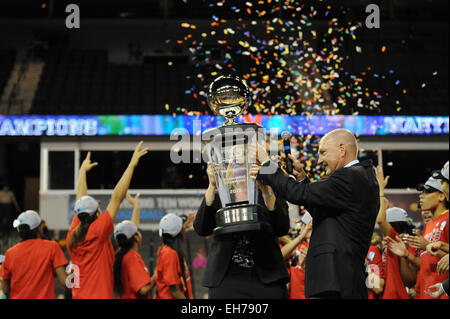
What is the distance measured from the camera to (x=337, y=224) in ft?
11.4

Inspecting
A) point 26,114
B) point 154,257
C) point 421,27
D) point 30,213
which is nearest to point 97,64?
point 26,114

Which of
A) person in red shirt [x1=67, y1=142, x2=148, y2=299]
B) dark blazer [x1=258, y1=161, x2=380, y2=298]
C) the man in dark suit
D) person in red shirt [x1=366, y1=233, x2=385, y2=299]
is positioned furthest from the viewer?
person in red shirt [x1=366, y1=233, x2=385, y2=299]

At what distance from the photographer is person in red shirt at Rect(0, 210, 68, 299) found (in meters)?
5.87

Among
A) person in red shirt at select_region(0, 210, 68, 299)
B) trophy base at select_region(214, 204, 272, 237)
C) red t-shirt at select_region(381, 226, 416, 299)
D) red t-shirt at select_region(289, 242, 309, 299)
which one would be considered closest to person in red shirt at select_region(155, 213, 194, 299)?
person in red shirt at select_region(0, 210, 68, 299)

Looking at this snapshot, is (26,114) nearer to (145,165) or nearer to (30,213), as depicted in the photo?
(145,165)

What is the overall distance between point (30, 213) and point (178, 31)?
16017 mm

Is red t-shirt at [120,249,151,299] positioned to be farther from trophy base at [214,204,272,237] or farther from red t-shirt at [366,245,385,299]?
trophy base at [214,204,272,237]

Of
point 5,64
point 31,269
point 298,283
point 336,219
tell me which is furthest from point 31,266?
point 5,64

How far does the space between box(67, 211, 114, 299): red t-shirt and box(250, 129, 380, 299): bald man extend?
2.42 m

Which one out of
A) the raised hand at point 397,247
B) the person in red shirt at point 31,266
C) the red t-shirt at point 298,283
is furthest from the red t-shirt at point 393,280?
the person in red shirt at point 31,266

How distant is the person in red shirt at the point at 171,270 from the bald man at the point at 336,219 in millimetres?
2610

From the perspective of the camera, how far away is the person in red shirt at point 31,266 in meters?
5.87

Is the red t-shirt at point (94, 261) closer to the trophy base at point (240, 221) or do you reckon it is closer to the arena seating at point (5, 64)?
the trophy base at point (240, 221)

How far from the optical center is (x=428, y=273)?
502 centimetres
